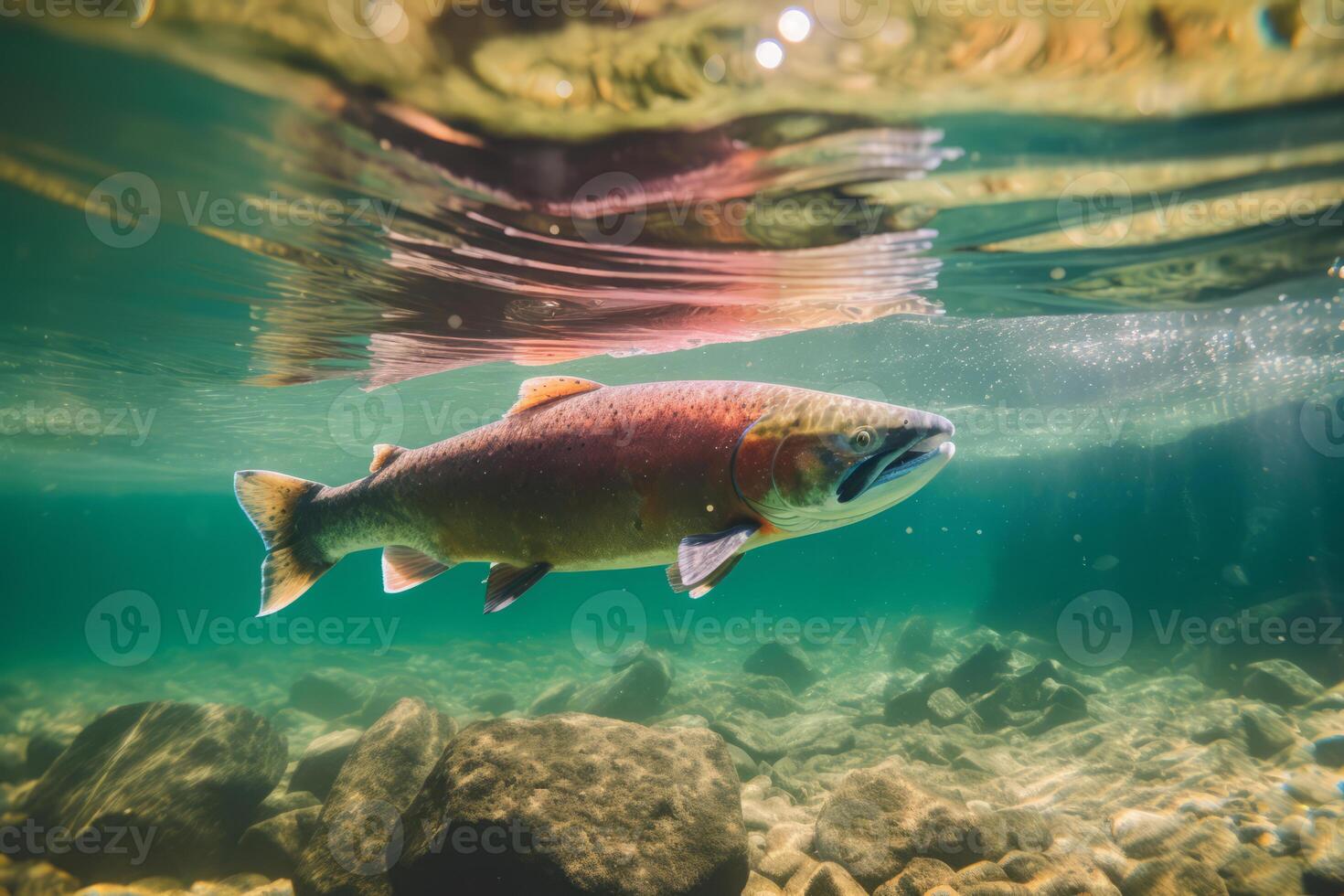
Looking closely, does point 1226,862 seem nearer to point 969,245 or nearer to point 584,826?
point 584,826

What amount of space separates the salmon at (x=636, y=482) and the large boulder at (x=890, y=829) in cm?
427

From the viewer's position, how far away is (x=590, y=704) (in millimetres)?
15188

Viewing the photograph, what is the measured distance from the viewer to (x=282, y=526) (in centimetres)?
Answer: 400

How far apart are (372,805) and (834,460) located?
22.1 feet

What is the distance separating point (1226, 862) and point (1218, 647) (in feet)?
48.6

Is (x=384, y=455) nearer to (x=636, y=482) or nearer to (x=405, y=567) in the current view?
(x=405, y=567)

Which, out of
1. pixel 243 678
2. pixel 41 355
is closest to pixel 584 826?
pixel 41 355

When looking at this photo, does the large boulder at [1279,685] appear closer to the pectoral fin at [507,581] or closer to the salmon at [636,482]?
the salmon at [636,482]

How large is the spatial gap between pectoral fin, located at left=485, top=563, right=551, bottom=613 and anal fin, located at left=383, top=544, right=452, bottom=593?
45 centimetres

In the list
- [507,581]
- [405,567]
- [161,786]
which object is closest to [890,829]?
[507,581]

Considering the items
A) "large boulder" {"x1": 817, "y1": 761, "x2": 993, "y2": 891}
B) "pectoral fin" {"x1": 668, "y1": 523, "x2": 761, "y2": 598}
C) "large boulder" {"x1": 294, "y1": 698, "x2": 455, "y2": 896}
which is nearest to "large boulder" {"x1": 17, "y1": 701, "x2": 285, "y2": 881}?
"large boulder" {"x1": 294, "y1": 698, "x2": 455, "y2": 896}

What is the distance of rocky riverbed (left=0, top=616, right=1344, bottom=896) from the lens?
5102 mm

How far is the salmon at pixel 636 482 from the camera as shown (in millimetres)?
2559

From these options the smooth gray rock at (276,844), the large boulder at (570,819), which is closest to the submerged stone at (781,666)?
the large boulder at (570,819)
